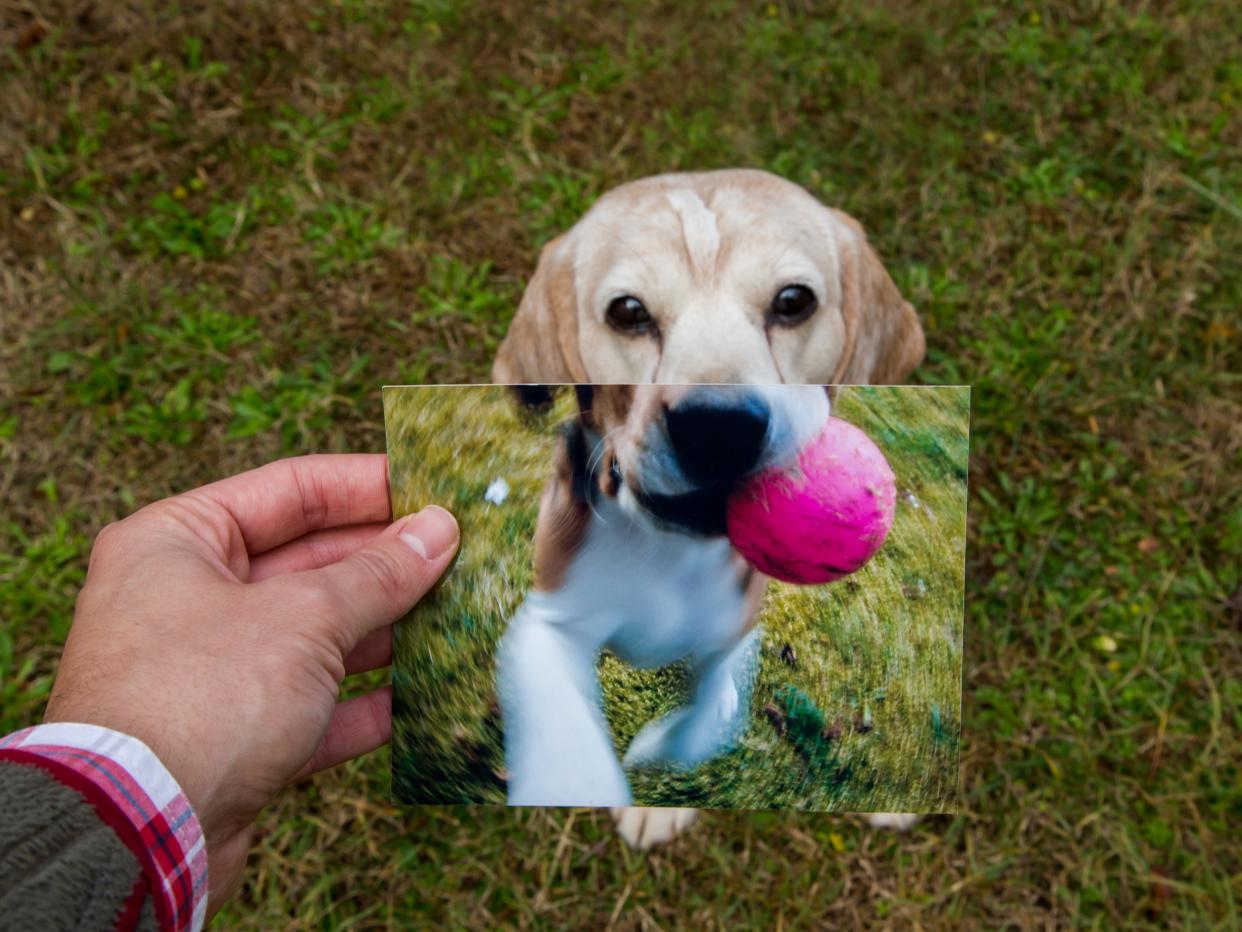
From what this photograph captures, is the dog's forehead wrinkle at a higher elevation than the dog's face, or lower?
higher

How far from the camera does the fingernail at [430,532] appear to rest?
191 centimetres

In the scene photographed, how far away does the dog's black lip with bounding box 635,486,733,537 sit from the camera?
1911 millimetres

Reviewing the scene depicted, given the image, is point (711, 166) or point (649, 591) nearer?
point (649, 591)

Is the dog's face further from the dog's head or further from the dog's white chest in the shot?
the dog's head

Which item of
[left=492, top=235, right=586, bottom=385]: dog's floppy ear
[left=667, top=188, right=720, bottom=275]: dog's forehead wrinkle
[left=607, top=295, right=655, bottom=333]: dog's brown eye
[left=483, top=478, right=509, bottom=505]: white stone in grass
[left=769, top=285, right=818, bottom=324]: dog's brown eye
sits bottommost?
[left=483, top=478, right=509, bottom=505]: white stone in grass

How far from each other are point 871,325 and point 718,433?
0.87 meters

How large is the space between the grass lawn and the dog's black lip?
147cm

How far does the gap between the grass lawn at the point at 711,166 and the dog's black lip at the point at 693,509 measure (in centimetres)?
147

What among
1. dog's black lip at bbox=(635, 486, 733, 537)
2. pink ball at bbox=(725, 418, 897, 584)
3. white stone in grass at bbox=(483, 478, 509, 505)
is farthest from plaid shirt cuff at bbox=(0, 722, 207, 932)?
pink ball at bbox=(725, 418, 897, 584)

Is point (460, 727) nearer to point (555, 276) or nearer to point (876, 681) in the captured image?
point (876, 681)

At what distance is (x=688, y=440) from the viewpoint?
1892 mm

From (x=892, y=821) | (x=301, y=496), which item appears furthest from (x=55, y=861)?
(x=892, y=821)

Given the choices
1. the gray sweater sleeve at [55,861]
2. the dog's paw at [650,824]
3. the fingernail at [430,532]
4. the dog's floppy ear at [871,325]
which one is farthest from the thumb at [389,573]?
the dog's paw at [650,824]

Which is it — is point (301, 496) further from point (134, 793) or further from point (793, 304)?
point (793, 304)
